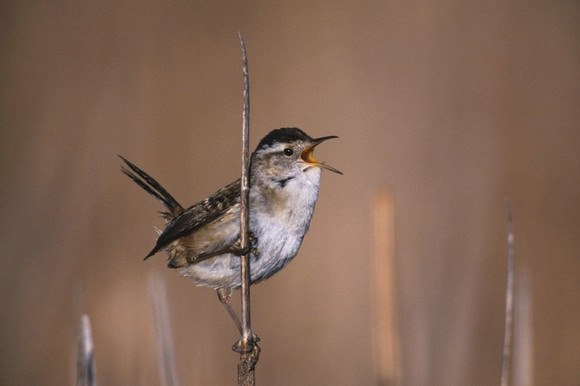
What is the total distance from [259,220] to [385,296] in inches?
23.8

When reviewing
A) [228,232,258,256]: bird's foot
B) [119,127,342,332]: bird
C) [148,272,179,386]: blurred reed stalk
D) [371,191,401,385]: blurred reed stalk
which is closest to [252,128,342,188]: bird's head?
[119,127,342,332]: bird

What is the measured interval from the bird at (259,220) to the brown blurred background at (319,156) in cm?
70

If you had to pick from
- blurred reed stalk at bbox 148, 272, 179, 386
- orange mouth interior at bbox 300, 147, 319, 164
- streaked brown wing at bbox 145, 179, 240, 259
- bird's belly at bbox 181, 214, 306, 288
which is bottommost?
blurred reed stalk at bbox 148, 272, 179, 386

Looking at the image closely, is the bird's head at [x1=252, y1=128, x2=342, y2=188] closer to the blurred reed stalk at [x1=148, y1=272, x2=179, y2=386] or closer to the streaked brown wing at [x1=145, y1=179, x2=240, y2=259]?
the streaked brown wing at [x1=145, y1=179, x2=240, y2=259]

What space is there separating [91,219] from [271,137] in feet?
7.71

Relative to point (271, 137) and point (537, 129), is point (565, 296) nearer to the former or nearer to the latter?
point (537, 129)

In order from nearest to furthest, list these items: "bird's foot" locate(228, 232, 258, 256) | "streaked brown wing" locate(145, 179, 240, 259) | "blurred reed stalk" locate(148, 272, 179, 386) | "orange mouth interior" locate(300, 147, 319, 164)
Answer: "blurred reed stalk" locate(148, 272, 179, 386) → "bird's foot" locate(228, 232, 258, 256) → "streaked brown wing" locate(145, 179, 240, 259) → "orange mouth interior" locate(300, 147, 319, 164)

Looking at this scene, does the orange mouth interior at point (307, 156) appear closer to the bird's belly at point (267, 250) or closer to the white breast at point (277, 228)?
the white breast at point (277, 228)

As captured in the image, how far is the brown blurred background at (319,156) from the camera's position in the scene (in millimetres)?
4879

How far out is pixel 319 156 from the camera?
261 inches

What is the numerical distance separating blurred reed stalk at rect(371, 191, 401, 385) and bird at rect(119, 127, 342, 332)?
376 millimetres

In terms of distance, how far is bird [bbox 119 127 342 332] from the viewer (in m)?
3.21

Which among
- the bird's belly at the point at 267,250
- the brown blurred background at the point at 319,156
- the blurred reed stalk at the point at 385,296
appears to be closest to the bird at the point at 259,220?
the bird's belly at the point at 267,250

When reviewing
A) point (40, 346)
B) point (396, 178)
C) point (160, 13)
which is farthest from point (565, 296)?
point (160, 13)
